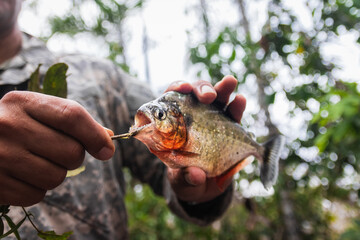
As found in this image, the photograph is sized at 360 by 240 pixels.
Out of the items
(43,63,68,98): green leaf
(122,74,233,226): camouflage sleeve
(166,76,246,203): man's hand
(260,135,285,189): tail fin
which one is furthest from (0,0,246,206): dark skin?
(122,74,233,226): camouflage sleeve

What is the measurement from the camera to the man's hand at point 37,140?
748 millimetres

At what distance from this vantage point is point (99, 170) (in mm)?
1863

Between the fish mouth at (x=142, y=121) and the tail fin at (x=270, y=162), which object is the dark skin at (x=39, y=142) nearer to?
the fish mouth at (x=142, y=121)

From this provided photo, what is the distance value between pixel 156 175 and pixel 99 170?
1.93 ft

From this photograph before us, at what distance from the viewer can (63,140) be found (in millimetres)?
784

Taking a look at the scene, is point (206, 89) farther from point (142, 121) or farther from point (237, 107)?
point (142, 121)

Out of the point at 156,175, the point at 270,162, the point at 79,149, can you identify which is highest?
the point at 79,149

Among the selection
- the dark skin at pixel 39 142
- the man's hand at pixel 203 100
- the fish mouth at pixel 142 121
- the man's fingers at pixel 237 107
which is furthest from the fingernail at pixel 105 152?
the man's fingers at pixel 237 107

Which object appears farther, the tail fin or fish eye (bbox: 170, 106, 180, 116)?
the tail fin

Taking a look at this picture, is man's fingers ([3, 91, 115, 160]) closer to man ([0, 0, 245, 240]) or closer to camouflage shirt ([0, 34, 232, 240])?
man ([0, 0, 245, 240])

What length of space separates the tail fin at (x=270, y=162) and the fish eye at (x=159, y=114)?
71 centimetres

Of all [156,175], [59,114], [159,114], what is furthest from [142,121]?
[156,175]

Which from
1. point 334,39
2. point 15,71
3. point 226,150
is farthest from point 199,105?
point 334,39

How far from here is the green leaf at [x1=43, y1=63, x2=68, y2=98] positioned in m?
1.00
